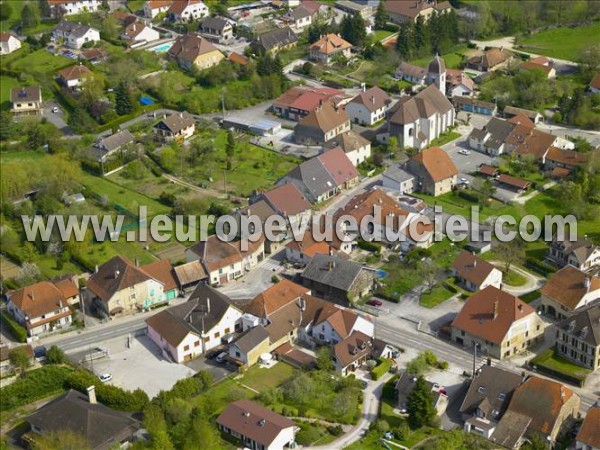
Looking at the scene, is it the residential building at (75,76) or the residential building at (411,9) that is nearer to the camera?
the residential building at (75,76)

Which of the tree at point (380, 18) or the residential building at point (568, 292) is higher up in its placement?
the tree at point (380, 18)

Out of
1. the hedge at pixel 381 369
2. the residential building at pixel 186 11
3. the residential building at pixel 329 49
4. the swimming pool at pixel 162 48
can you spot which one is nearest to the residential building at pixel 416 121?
the residential building at pixel 329 49

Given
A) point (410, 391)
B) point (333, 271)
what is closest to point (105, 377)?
point (333, 271)

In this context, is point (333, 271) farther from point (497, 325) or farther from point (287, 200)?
point (497, 325)

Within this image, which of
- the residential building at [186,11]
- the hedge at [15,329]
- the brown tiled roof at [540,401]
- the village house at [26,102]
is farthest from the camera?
the residential building at [186,11]

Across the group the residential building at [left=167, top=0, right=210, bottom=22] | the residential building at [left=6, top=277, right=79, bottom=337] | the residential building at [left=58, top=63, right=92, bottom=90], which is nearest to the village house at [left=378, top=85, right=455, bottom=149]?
the residential building at [left=58, top=63, right=92, bottom=90]

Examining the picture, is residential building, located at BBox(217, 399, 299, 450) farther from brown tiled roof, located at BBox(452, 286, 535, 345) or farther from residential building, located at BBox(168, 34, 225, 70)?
residential building, located at BBox(168, 34, 225, 70)

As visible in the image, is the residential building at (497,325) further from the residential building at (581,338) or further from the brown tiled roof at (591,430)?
the brown tiled roof at (591,430)
